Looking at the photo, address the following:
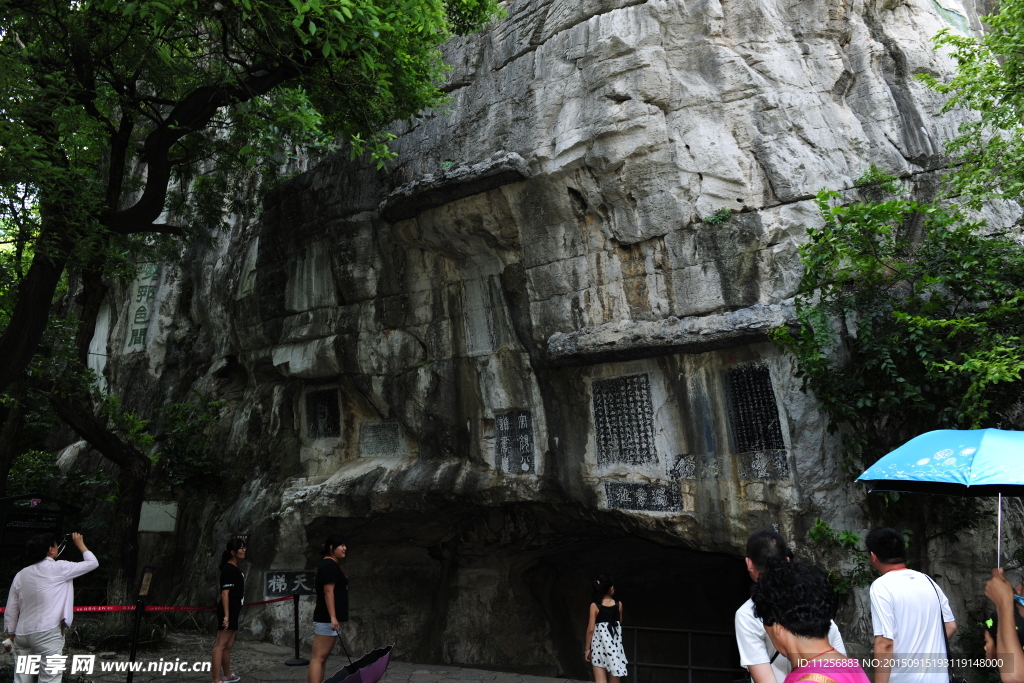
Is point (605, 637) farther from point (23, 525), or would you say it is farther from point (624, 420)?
point (23, 525)

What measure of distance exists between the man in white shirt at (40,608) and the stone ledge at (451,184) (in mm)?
5642

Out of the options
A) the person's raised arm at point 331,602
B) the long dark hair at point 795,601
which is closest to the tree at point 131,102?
the person's raised arm at point 331,602

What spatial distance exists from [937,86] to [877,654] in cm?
631

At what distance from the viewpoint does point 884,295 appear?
6.81 m

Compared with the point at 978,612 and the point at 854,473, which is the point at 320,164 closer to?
the point at 854,473

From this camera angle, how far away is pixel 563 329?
8.66 meters

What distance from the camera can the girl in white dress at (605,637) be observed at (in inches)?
240

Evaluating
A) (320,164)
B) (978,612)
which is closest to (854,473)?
(978,612)

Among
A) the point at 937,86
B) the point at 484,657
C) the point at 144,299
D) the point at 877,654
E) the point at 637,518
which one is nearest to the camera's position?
the point at 877,654

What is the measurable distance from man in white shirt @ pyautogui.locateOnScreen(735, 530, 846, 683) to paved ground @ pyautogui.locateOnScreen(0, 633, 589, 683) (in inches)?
218

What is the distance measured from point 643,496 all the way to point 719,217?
3.18 m

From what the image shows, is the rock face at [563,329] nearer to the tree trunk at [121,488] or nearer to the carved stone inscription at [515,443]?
the carved stone inscription at [515,443]

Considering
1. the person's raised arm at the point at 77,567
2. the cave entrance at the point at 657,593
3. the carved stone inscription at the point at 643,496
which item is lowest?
the cave entrance at the point at 657,593

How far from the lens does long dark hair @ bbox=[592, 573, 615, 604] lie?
613cm
